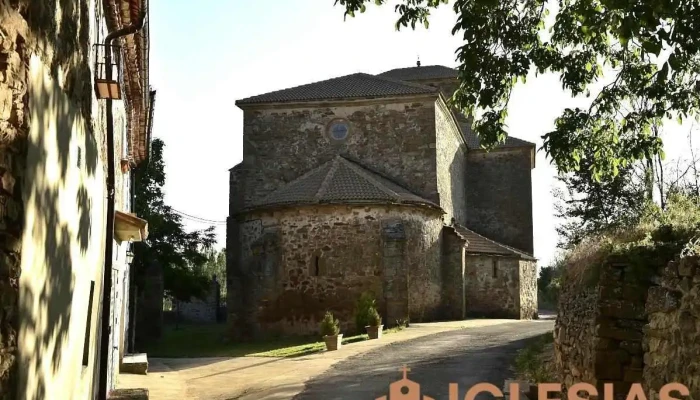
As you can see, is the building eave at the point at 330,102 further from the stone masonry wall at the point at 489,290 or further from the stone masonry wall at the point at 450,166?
the stone masonry wall at the point at 489,290

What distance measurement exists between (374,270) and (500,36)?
47.5 ft

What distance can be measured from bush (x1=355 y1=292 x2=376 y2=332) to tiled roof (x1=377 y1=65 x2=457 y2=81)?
72.1 feet

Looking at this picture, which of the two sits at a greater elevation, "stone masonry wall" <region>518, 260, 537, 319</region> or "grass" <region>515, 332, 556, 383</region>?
"stone masonry wall" <region>518, 260, 537, 319</region>

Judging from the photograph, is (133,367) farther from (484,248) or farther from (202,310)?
(202,310)

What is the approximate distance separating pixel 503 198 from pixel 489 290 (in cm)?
787

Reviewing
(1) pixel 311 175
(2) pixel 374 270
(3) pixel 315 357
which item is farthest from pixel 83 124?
(1) pixel 311 175

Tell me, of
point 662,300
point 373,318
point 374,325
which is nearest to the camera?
point 662,300

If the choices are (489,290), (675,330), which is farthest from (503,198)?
(675,330)

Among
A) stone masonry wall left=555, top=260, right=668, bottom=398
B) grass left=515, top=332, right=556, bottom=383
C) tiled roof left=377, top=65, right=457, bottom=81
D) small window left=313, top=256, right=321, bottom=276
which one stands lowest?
grass left=515, top=332, right=556, bottom=383

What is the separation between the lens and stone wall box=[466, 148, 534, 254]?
3347 cm

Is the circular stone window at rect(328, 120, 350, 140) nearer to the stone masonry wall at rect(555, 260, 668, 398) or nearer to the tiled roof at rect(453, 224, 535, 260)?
the tiled roof at rect(453, 224, 535, 260)

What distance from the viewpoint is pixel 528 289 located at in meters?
28.8

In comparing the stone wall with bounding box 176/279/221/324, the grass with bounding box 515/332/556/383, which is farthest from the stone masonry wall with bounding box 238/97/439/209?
the stone wall with bounding box 176/279/221/324

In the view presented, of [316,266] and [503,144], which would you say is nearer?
[316,266]
